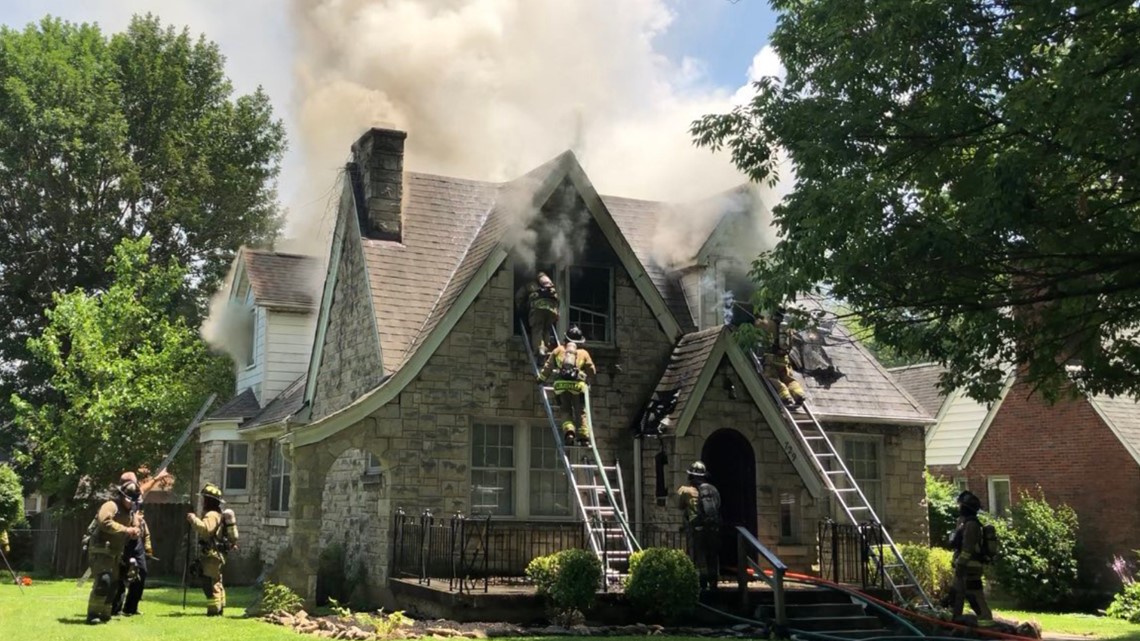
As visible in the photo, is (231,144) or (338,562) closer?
(338,562)

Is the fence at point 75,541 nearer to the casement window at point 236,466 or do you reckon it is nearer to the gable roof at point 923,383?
the casement window at point 236,466

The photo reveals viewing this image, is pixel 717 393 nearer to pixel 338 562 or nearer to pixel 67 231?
pixel 338 562

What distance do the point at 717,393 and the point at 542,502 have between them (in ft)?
10.7

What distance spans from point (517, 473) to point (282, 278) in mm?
9815

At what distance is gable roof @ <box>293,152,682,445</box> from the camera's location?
55.9 ft

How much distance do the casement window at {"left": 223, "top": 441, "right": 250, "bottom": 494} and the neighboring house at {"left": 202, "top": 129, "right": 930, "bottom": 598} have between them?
306 centimetres

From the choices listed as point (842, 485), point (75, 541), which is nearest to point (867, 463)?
point (842, 485)

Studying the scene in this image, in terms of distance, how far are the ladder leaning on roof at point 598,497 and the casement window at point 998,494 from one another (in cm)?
1269

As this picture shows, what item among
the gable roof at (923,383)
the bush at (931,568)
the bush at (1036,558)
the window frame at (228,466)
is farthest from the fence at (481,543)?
the gable roof at (923,383)

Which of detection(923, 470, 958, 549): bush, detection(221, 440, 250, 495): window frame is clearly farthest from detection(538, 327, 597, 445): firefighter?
detection(923, 470, 958, 549): bush

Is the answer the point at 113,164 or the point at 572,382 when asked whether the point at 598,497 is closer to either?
the point at 572,382

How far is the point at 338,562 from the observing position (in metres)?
18.1

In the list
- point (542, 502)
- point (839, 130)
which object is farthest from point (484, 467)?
point (839, 130)

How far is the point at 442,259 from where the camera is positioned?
19234 millimetres
